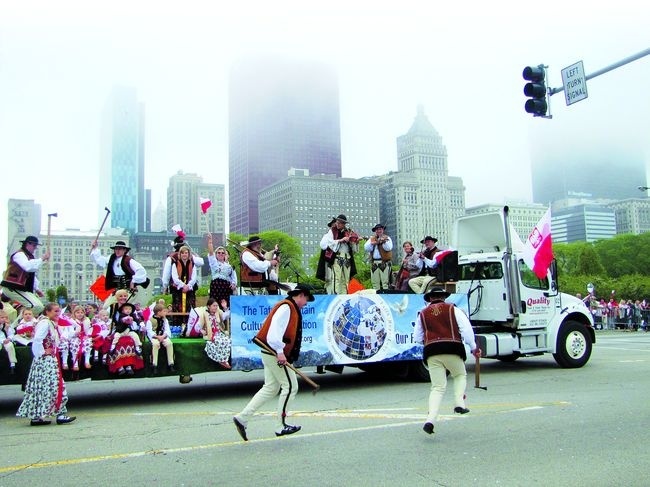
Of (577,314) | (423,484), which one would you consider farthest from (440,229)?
(423,484)

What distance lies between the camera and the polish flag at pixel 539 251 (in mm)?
13289

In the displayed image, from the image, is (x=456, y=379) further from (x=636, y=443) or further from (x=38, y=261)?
(x=38, y=261)

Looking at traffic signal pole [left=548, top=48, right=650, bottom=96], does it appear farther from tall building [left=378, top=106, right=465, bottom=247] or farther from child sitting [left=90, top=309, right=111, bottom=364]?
tall building [left=378, top=106, right=465, bottom=247]

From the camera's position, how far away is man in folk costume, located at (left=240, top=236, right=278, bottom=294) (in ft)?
38.7

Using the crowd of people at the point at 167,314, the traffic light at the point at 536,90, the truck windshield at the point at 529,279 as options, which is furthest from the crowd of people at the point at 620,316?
the crowd of people at the point at 167,314

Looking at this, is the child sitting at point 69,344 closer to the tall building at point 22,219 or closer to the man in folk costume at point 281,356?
the man in folk costume at point 281,356

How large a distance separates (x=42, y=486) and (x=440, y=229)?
14770cm

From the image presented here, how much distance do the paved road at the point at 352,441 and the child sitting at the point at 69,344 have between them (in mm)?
816

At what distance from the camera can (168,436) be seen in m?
7.59

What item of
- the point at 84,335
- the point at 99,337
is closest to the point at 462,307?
the point at 99,337

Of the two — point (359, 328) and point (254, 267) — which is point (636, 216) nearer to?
point (359, 328)

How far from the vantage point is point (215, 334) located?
34.2 feet

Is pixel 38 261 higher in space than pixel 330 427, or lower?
higher

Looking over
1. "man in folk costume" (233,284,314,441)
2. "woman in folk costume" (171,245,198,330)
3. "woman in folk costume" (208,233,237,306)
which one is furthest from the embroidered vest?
"woman in folk costume" (171,245,198,330)
